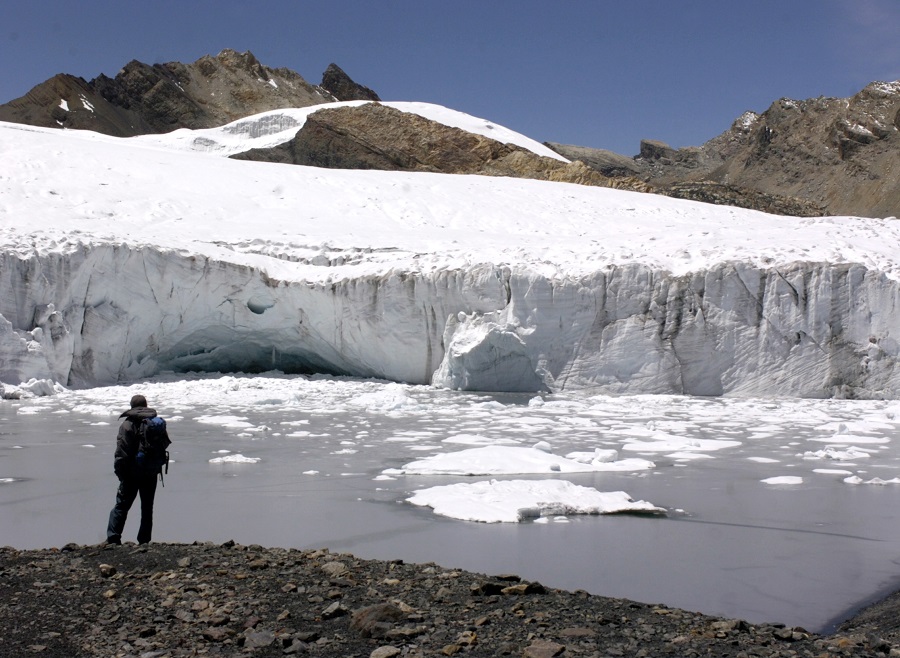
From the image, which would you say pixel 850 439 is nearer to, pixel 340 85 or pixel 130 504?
pixel 130 504

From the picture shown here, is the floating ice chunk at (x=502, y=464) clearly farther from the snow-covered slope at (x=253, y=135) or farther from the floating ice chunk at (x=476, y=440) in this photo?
the snow-covered slope at (x=253, y=135)

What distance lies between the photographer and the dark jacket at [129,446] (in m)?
4.26

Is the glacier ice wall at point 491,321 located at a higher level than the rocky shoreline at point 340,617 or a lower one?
higher

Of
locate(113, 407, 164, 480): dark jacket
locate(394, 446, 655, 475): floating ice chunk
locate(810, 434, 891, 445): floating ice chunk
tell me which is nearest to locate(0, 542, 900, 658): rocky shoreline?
locate(113, 407, 164, 480): dark jacket

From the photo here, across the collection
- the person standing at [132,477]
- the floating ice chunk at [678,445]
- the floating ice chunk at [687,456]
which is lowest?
the floating ice chunk at [687,456]

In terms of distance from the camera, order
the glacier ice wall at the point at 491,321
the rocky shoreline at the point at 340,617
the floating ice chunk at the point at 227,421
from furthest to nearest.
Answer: the glacier ice wall at the point at 491,321, the floating ice chunk at the point at 227,421, the rocky shoreline at the point at 340,617

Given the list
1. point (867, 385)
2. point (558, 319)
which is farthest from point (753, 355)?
point (558, 319)

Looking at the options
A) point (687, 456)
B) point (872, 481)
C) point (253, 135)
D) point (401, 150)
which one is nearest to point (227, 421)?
point (687, 456)

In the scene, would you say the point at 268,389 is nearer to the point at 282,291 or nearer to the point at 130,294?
the point at 282,291

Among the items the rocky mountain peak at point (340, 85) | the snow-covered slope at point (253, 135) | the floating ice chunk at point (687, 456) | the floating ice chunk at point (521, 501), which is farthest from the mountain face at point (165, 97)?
the floating ice chunk at point (521, 501)

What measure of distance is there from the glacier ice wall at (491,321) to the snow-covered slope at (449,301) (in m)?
0.02

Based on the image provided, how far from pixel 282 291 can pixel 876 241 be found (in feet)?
28.1

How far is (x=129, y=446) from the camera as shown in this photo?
14.0 ft

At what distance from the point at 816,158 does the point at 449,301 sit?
51.7 metres
